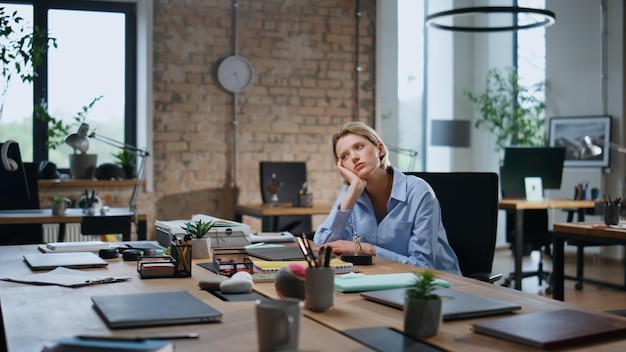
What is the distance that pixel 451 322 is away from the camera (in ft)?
5.26

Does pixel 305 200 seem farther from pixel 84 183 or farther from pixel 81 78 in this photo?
pixel 81 78

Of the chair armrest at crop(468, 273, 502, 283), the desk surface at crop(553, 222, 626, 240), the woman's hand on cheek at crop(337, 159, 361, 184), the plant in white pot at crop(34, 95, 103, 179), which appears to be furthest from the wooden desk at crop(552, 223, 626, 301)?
the plant in white pot at crop(34, 95, 103, 179)

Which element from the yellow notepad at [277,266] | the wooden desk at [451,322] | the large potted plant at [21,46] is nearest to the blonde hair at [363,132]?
the yellow notepad at [277,266]

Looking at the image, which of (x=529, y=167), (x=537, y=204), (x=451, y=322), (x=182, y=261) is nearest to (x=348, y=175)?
(x=182, y=261)

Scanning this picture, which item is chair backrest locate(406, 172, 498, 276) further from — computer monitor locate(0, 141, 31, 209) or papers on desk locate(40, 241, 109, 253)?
computer monitor locate(0, 141, 31, 209)

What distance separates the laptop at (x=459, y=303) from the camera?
163 cm

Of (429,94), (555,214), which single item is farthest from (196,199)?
(555,214)

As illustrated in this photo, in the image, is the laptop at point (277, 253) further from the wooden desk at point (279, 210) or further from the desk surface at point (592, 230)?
the wooden desk at point (279, 210)

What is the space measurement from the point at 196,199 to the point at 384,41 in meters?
3.13

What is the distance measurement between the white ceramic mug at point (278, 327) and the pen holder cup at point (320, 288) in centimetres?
39

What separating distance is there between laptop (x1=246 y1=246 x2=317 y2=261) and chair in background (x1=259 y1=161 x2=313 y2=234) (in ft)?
12.6

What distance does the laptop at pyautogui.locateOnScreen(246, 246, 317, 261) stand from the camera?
2.46 metres

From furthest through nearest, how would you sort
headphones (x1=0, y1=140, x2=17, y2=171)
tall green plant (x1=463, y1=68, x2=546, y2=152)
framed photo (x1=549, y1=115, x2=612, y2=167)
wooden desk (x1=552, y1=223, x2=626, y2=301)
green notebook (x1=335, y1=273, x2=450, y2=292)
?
tall green plant (x1=463, y1=68, x2=546, y2=152), framed photo (x1=549, y1=115, x2=612, y2=167), wooden desk (x1=552, y1=223, x2=626, y2=301), headphones (x1=0, y1=140, x2=17, y2=171), green notebook (x1=335, y1=273, x2=450, y2=292)

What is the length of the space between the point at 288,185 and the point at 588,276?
3.08 metres
